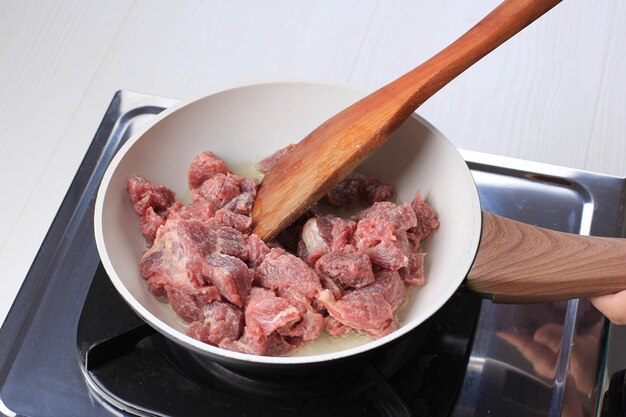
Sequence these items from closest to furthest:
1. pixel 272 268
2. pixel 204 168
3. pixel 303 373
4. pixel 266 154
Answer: pixel 303 373 < pixel 272 268 < pixel 204 168 < pixel 266 154

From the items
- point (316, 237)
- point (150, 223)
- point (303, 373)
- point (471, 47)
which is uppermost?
point (471, 47)

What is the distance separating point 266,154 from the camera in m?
1.80

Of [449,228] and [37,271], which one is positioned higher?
[449,228]

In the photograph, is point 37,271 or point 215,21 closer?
point 37,271

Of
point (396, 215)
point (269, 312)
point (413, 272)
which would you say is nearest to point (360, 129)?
point (396, 215)

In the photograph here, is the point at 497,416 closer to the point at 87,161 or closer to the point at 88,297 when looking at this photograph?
the point at 88,297

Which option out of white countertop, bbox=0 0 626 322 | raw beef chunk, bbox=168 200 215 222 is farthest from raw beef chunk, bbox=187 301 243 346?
white countertop, bbox=0 0 626 322

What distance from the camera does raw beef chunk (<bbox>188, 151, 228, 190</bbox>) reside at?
1.67 m

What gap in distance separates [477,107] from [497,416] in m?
1.10

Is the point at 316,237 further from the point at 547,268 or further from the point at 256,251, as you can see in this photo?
the point at 547,268

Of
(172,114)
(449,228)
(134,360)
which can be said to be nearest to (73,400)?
(134,360)

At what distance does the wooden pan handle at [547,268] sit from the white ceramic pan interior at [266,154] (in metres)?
0.05

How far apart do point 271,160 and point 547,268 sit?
667 mm

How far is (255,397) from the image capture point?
4.79 ft
